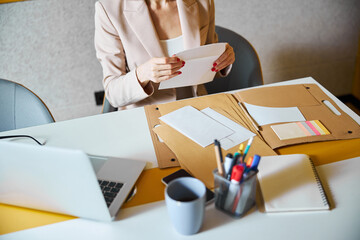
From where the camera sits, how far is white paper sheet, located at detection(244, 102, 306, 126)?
40.6 inches

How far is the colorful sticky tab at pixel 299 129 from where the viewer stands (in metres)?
0.96

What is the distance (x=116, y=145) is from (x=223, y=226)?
0.45 m

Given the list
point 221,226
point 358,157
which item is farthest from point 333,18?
point 221,226

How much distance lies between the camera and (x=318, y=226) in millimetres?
688

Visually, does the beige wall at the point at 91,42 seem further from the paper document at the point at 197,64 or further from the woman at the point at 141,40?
the paper document at the point at 197,64

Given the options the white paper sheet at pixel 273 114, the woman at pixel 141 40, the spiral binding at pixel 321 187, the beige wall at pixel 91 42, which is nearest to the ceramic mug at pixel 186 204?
the spiral binding at pixel 321 187

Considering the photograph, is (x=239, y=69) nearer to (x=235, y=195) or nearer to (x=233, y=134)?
(x=233, y=134)

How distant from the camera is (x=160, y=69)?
1123mm

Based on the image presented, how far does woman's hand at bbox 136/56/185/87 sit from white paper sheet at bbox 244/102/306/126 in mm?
286

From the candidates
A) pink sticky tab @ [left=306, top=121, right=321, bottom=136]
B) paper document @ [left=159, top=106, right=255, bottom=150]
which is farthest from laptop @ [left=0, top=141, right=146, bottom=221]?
pink sticky tab @ [left=306, top=121, right=321, bottom=136]

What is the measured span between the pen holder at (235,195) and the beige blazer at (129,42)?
598 millimetres

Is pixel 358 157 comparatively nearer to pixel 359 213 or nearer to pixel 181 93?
pixel 359 213

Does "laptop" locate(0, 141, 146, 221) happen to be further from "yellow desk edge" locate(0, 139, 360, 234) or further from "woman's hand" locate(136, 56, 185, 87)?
"woman's hand" locate(136, 56, 185, 87)

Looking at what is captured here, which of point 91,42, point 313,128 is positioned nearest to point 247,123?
point 313,128
